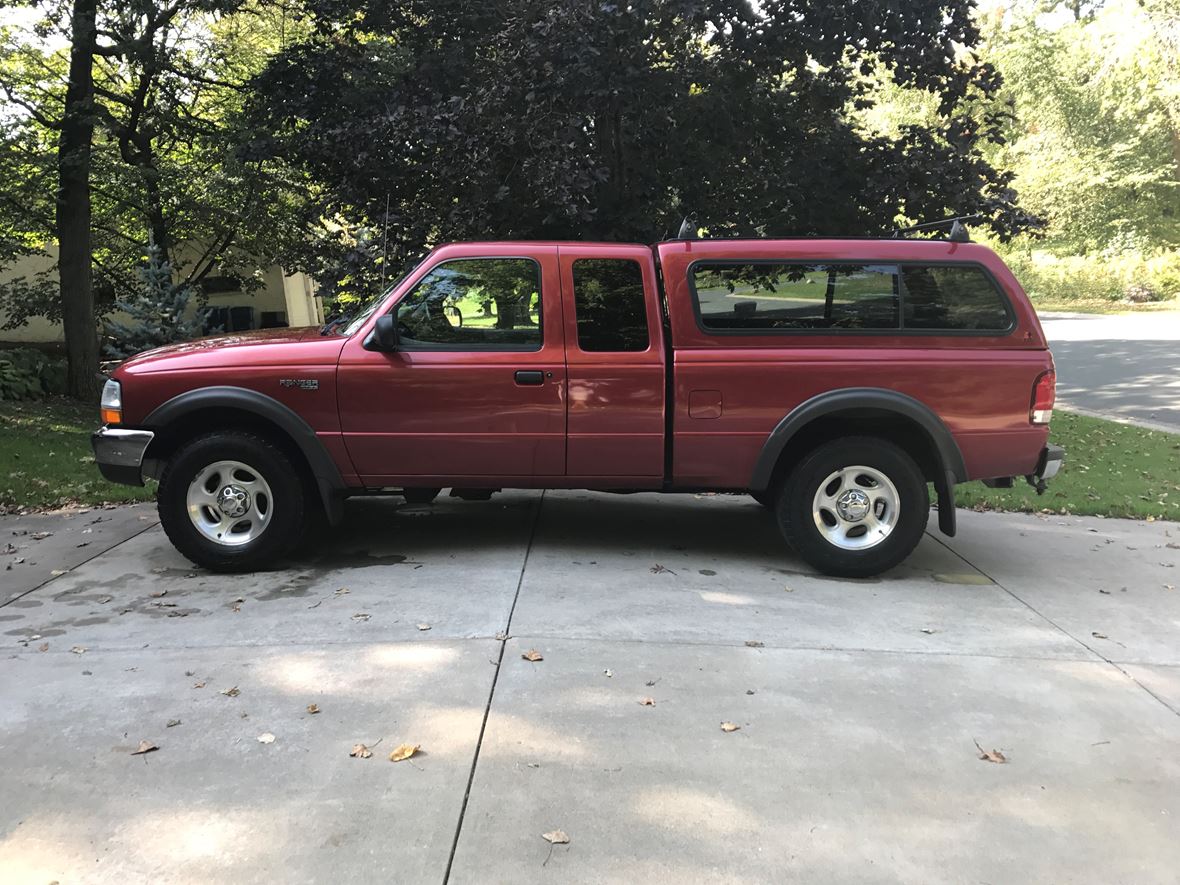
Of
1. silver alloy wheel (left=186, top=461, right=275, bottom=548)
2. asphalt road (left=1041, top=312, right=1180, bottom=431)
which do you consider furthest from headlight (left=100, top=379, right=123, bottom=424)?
asphalt road (left=1041, top=312, right=1180, bottom=431)

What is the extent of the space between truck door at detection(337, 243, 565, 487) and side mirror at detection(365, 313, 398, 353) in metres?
0.03

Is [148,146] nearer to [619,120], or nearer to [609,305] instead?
[619,120]

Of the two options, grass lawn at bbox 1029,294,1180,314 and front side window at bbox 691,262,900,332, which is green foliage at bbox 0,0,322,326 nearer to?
front side window at bbox 691,262,900,332

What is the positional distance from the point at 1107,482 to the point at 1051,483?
1.87 feet

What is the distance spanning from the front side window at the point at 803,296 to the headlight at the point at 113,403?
3407 millimetres

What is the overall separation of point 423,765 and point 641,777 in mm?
750

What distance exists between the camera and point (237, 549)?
512 cm

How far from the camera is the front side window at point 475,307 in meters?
5.16

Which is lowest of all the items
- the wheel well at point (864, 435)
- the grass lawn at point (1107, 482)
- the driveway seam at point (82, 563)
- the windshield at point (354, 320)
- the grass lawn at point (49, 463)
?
the grass lawn at point (1107, 482)

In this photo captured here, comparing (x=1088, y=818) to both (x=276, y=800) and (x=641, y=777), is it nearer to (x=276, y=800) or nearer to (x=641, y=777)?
(x=641, y=777)

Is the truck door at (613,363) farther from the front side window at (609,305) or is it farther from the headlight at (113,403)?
the headlight at (113,403)

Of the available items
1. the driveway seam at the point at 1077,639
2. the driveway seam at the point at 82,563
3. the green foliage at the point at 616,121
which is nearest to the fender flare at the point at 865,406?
the driveway seam at the point at 1077,639

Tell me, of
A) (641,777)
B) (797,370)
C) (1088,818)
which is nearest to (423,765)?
(641,777)

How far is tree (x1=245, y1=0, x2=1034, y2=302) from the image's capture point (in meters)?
7.05
